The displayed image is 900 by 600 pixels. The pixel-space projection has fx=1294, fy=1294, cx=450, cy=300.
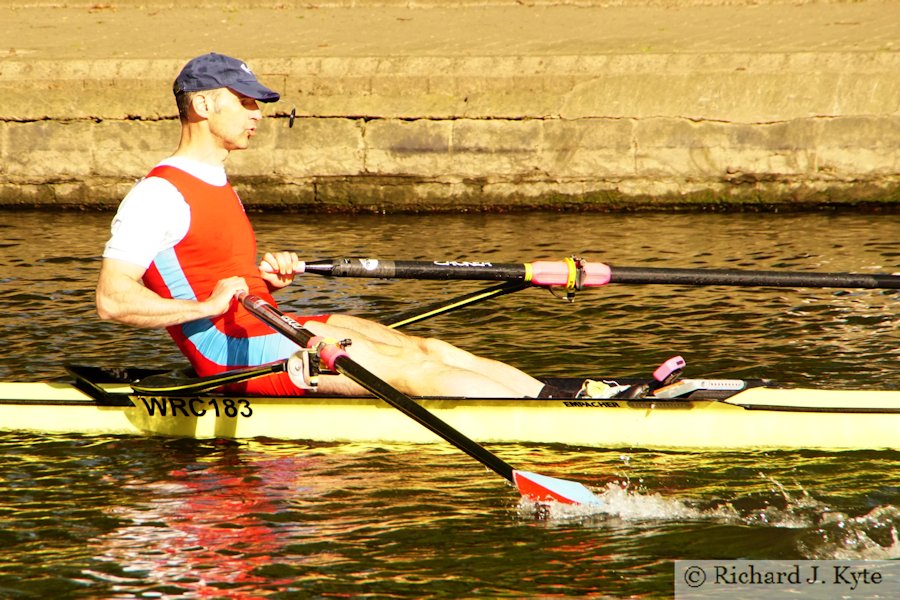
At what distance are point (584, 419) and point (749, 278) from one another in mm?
1037

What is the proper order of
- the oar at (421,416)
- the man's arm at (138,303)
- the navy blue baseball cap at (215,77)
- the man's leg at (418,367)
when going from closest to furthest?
1. the oar at (421,416)
2. the man's arm at (138,303)
3. the navy blue baseball cap at (215,77)
4. the man's leg at (418,367)

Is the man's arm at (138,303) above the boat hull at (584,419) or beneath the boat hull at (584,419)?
above

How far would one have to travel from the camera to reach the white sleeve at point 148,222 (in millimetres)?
5305

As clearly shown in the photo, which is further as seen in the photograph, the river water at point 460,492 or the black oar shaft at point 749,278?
the black oar shaft at point 749,278

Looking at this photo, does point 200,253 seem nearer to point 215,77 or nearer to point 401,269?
point 215,77

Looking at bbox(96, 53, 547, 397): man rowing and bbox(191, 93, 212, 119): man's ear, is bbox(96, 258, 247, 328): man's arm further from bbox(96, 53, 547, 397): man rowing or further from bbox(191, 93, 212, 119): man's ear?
bbox(191, 93, 212, 119): man's ear

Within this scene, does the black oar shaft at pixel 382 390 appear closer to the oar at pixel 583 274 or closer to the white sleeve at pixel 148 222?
the white sleeve at pixel 148 222

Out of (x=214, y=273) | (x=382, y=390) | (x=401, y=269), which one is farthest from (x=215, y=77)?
(x=382, y=390)

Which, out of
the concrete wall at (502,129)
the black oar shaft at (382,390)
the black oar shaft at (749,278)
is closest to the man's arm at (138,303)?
the black oar shaft at (382,390)

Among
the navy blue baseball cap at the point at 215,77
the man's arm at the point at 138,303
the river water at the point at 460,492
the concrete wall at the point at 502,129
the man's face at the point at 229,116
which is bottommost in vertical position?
the river water at the point at 460,492

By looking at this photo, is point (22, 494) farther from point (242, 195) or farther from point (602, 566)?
point (242, 195)

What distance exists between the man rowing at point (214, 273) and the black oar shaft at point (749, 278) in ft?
2.28

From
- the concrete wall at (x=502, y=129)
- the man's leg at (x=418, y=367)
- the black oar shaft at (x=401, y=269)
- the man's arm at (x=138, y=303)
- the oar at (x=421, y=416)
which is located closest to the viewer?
the oar at (x=421, y=416)

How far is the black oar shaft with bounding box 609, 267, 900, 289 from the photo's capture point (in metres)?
6.01
